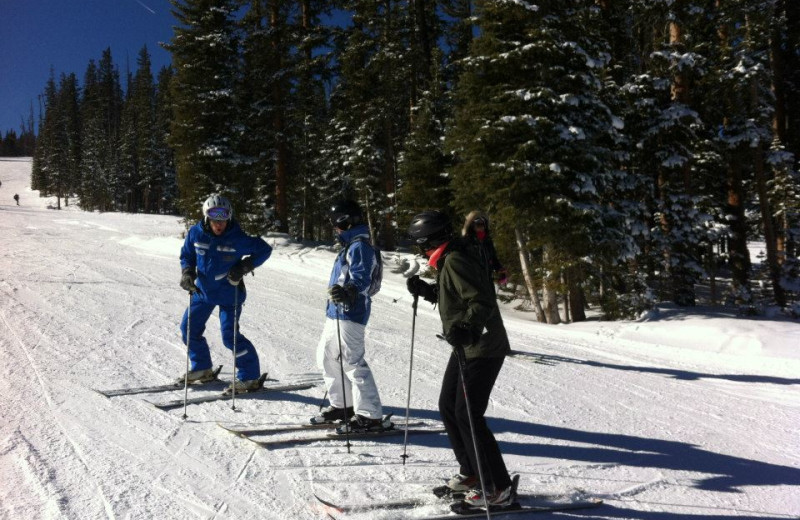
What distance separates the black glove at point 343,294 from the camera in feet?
14.1

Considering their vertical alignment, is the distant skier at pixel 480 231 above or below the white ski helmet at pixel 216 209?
below

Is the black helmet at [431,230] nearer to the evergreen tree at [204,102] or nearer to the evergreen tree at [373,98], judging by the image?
the evergreen tree at [373,98]

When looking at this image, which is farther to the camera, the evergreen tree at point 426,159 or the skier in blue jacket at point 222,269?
the evergreen tree at point 426,159

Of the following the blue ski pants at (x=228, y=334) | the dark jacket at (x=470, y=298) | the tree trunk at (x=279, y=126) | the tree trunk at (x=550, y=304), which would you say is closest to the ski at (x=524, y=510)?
the dark jacket at (x=470, y=298)

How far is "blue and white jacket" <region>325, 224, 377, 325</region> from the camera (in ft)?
14.8

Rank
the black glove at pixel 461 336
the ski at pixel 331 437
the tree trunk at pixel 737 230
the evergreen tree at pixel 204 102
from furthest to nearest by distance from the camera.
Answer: the evergreen tree at pixel 204 102 < the tree trunk at pixel 737 230 < the ski at pixel 331 437 < the black glove at pixel 461 336

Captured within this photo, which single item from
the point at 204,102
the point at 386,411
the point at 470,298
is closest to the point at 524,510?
the point at 470,298

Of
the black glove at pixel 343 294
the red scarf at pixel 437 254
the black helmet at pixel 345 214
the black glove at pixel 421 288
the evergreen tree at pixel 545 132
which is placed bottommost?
the black glove at pixel 343 294

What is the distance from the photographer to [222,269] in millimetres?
5789

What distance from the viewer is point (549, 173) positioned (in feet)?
38.1

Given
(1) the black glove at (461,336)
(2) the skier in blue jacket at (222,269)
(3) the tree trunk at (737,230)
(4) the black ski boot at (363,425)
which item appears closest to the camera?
(1) the black glove at (461,336)

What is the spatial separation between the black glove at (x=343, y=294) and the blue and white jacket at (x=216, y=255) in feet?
5.80

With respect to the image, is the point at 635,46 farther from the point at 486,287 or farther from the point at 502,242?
the point at 486,287

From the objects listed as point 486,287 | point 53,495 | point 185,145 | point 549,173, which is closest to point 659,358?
point 549,173
